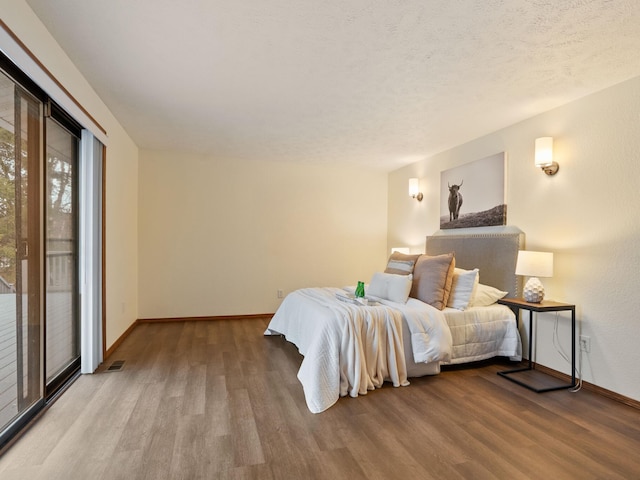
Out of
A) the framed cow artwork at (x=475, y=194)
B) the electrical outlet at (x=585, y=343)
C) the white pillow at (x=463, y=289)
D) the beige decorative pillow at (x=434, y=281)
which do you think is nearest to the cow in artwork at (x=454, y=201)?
the framed cow artwork at (x=475, y=194)

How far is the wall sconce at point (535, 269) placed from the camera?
2.99 m

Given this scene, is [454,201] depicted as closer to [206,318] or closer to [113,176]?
[206,318]

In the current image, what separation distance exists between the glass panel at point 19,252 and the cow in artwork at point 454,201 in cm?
410

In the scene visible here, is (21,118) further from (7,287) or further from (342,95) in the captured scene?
(342,95)

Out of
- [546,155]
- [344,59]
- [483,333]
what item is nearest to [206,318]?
[483,333]

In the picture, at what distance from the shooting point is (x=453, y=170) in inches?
176

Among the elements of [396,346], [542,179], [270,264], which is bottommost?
[396,346]

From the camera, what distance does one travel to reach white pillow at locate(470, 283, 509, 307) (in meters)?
3.50

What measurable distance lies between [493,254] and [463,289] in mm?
587

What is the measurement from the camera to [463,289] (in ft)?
11.5

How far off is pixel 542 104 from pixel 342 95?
70.8 inches

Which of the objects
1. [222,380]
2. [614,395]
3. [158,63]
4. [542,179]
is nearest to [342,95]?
[158,63]

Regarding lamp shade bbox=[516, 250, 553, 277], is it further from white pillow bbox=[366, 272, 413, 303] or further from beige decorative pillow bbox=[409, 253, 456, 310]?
white pillow bbox=[366, 272, 413, 303]

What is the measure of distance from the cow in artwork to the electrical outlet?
1.89 meters
